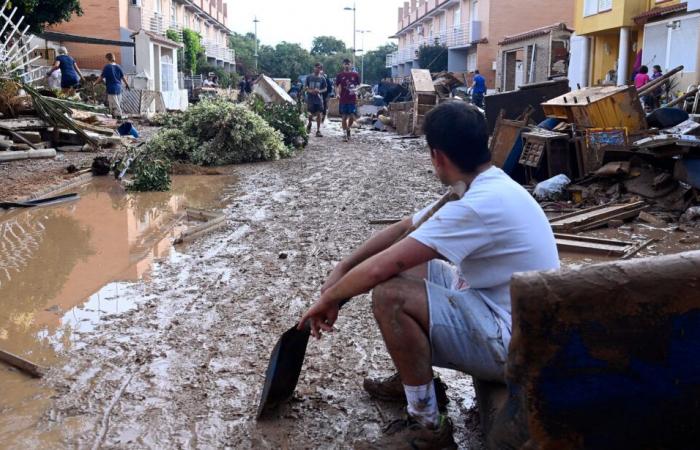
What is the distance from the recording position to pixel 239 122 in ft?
42.6

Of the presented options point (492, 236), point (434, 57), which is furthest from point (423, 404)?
point (434, 57)

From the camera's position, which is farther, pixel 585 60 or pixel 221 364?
pixel 585 60

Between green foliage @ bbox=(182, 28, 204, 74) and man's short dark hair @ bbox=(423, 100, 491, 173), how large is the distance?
154ft

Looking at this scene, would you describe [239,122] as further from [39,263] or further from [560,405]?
[560,405]

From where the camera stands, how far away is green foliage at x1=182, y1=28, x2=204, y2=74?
158ft

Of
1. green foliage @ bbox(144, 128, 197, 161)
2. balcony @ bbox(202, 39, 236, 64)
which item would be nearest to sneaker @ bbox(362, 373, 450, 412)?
green foliage @ bbox(144, 128, 197, 161)

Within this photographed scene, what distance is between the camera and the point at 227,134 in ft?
42.7

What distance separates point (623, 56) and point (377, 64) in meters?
61.1

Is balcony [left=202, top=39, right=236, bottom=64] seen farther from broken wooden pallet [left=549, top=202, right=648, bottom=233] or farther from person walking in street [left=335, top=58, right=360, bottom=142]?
broken wooden pallet [left=549, top=202, right=648, bottom=233]

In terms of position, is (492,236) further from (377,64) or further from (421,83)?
(377,64)

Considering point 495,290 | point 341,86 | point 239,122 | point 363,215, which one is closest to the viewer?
point 495,290

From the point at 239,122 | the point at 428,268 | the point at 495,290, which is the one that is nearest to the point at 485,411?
the point at 495,290

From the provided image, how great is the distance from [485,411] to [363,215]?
531 centimetres

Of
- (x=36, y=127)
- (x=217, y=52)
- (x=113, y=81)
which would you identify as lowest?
(x=36, y=127)
